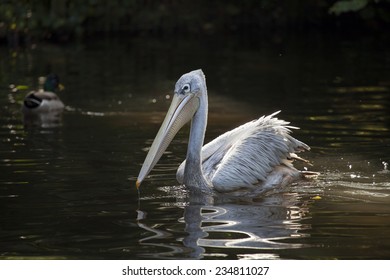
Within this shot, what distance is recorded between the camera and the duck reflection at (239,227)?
5.94 m

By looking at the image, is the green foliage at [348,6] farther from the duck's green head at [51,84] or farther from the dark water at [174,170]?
the duck's green head at [51,84]

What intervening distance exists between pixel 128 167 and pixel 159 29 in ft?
51.9

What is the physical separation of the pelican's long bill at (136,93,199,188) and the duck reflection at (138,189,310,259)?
519 millimetres

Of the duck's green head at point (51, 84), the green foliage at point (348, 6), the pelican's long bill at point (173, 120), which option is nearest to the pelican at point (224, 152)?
the pelican's long bill at point (173, 120)

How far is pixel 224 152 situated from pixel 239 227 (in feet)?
5.69

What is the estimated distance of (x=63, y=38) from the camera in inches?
891

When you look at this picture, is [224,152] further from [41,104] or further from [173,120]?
[41,104]

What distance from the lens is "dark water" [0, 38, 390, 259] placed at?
20.1 feet

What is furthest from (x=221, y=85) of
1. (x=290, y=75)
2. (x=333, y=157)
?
(x=333, y=157)

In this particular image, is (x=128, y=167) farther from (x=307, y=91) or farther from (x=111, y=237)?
(x=307, y=91)

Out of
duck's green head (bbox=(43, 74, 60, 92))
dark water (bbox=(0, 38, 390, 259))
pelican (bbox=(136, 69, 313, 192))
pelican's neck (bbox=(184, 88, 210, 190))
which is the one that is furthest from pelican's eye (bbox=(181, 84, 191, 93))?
duck's green head (bbox=(43, 74, 60, 92))

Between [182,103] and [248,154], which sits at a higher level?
[182,103]

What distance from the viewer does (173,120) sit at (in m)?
7.67

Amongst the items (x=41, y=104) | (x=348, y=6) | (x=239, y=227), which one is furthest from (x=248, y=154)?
(x=348, y=6)
